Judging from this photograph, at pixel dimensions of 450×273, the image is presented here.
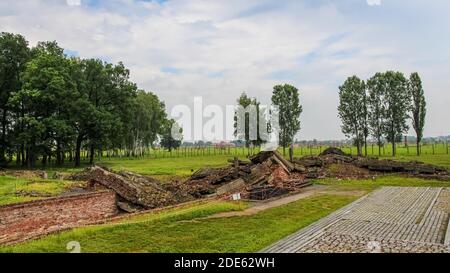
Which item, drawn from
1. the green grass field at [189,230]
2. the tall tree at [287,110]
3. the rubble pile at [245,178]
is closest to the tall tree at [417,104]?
the tall tree at [287,110]

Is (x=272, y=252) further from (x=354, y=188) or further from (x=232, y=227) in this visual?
(x=354, y=188)

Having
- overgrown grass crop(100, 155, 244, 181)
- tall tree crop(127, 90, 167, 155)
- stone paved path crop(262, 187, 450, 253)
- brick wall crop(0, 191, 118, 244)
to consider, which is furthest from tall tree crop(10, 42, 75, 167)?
stone paved path crop(262, 187, 450, 253)

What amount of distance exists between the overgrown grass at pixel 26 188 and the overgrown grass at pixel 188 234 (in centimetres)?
503

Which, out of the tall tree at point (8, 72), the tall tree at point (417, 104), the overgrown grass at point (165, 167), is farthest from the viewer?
the tall tree at point (417, 104)

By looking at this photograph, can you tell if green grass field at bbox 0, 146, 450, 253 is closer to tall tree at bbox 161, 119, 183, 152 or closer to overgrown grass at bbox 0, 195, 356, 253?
overgrown grass at bbox 0, 195, 356, 253

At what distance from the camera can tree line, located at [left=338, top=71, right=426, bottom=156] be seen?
189 feet

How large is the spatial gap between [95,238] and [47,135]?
101ft

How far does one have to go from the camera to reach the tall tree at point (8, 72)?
127 ft

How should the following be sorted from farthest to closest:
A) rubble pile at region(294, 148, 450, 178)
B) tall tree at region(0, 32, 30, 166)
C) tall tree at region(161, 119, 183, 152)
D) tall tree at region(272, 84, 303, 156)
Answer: tall tree at region(161, 119, 183, 152) → tall tree at region(272, 84, 303, 156) → tall tree at region(0, 32, 30, 166) → rubble pile at region(294, 148, 450, 178)

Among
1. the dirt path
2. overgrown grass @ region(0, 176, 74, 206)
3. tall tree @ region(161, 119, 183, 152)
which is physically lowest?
the dirt path

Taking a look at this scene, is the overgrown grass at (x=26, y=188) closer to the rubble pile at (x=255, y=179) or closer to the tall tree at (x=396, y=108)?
the rubble pile at (x=255, y=179)

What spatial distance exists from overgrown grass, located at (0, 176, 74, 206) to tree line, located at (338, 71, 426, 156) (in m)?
47.1

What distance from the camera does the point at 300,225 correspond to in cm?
1175
